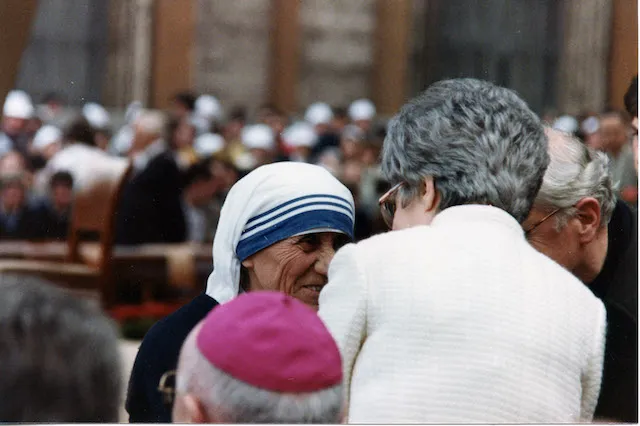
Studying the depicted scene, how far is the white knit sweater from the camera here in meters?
2.10

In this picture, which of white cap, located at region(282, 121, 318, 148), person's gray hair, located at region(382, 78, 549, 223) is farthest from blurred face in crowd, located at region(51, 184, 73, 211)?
person's gray hair, located at region(382, 78, 549, 223)

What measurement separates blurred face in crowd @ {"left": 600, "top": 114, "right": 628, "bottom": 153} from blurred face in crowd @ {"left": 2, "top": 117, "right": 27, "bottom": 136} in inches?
178

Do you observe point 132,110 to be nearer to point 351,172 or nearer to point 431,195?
point 351,172

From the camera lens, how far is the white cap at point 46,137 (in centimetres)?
980

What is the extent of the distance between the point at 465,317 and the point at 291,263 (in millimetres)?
701

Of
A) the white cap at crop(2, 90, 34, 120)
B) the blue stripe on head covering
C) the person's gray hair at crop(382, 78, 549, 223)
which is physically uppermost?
the person's gray hair at crop(382, 78, 549, 223)

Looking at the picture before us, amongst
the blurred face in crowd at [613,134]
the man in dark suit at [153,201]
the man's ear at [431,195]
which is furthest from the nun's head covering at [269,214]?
the man in dark suit at [153,201]

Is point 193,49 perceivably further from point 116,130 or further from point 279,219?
point 279,219

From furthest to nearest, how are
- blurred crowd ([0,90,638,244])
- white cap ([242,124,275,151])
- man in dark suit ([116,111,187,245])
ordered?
1. white cap ([242,124,275,151])
2. man in dark suit ([116,111,187,245])
3. blurred crowd ([0,90,638,244])

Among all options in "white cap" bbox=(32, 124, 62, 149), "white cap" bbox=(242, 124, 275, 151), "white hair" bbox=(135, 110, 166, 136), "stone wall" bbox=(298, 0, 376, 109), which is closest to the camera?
"white hair" bbox=(135, 110, 166, 136)

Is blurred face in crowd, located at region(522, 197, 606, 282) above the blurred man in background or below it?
above

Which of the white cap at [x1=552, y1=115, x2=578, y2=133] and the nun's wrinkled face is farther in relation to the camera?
the white cap at [x1=552, y1=115, x2=578, y2=133]

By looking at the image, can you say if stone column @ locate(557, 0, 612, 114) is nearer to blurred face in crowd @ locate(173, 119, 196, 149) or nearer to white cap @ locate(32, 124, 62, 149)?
blurred face in crowd @ locate(173, 119, 196, 149)

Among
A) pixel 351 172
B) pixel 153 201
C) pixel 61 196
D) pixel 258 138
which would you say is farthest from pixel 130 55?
pixel 61 196
